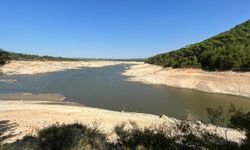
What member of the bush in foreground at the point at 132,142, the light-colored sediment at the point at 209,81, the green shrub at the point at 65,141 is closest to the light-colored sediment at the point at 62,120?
the bush in foreground at the point at 132,142

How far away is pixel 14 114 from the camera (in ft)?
64.4

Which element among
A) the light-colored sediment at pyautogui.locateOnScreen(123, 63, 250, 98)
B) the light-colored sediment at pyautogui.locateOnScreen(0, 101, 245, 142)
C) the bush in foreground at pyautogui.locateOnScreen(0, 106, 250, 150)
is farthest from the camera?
the light-colored sediment at pyautogui.locateOnScreen(123, 63, 250, 98)

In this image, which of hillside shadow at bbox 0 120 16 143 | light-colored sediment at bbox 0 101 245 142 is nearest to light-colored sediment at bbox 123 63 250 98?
light-colored sediment at bbox 0 101 245 142

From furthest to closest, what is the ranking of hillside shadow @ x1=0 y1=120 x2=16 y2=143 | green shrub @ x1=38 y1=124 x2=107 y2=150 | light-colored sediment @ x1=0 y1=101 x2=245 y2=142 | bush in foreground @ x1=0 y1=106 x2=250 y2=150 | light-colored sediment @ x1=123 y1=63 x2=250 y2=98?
light-colored sediment @ x1=123 y1=63 x2=250 y2=98 → light-colored sediment @ x1=0 y1=101 x2=245 y2=142 → hillside shadow @ x1=0 y1=120 x2=16 y2=143 → bush in foreground @ x1=0 y1=106 x2=250 y2=150 → green shrub @ x1=38 y1=124 x2=107 y2=150

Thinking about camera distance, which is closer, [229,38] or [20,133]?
[20,133]

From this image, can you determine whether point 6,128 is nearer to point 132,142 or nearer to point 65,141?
point 65,141

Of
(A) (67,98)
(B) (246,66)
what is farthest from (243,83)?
(A) (67,98)

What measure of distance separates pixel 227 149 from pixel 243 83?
105 feet

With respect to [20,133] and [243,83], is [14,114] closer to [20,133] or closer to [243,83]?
[20,133]

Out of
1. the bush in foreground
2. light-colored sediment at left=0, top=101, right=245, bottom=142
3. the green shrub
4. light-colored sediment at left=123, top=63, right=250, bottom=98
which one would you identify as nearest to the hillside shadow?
light-colored sediment at left=0, top=101, right=245, bottom=142

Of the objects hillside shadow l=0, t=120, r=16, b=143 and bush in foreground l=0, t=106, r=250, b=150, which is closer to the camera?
bush in foreground l=0, t=106, r=250, b=150

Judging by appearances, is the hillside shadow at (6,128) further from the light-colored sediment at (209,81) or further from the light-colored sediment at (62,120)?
the light-colored sediment at (209,81)

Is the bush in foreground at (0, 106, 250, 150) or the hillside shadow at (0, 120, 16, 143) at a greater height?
the bush in foreground at (0, 106, 250, 150)

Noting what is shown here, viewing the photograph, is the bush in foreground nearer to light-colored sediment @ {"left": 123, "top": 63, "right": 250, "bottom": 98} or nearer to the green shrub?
the green shrub
